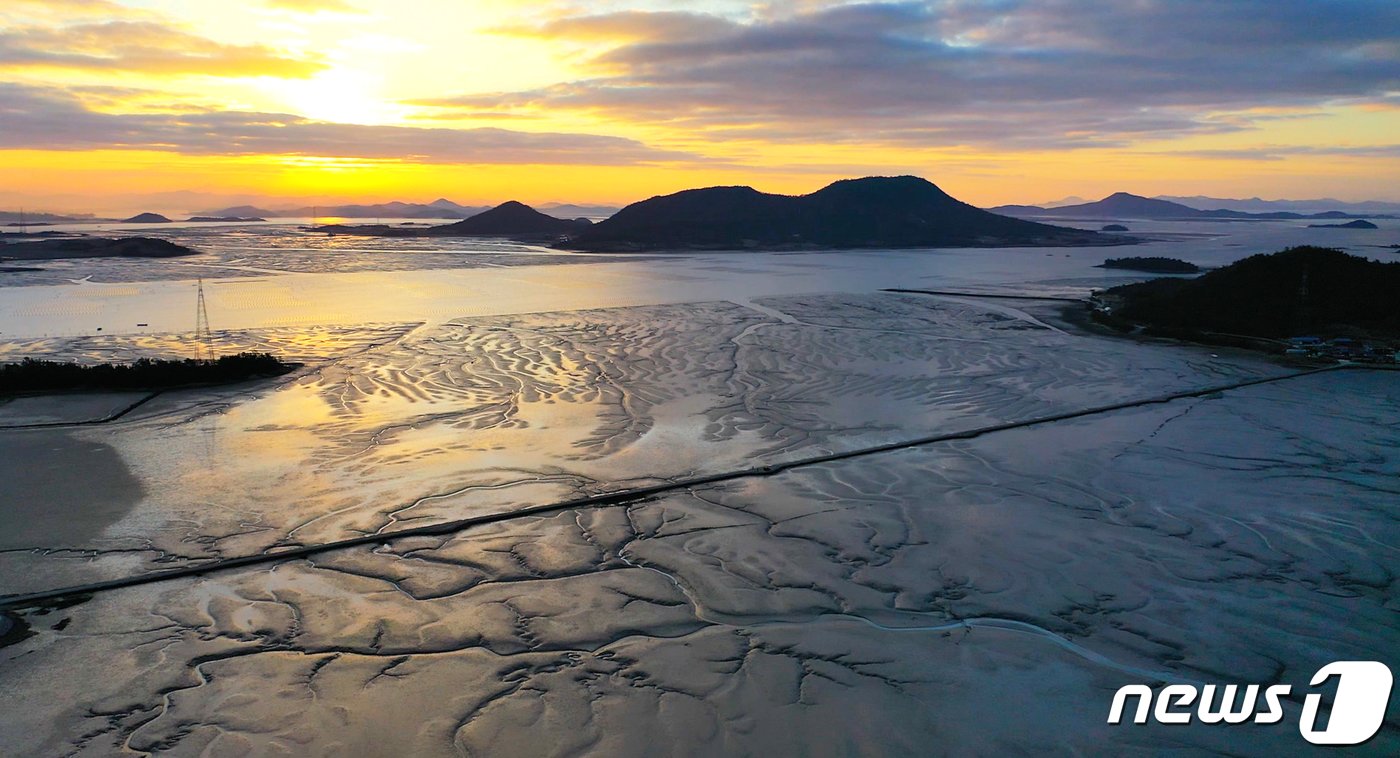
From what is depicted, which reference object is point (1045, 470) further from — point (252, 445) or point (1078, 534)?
point (252, 445)

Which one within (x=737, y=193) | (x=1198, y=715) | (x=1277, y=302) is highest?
(x=737, y=193)

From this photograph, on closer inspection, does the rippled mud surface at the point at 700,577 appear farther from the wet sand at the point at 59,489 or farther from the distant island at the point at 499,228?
the distant island at the point at 499,228

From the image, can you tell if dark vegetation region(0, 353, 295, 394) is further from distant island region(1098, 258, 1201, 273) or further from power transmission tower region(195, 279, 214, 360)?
distant island region(1098, 258, 1201, 273)

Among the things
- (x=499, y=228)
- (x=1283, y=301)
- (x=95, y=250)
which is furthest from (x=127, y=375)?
(x=499, y=228)

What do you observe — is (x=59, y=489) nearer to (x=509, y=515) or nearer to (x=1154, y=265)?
(x=509, y=515)

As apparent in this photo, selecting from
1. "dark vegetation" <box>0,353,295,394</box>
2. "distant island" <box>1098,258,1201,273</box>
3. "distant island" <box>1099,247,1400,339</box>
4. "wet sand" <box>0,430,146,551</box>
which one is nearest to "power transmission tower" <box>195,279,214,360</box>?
"dark vegetation" <box>0,353,295,394</box>

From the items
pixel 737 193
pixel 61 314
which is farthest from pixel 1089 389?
pixel 737 193
